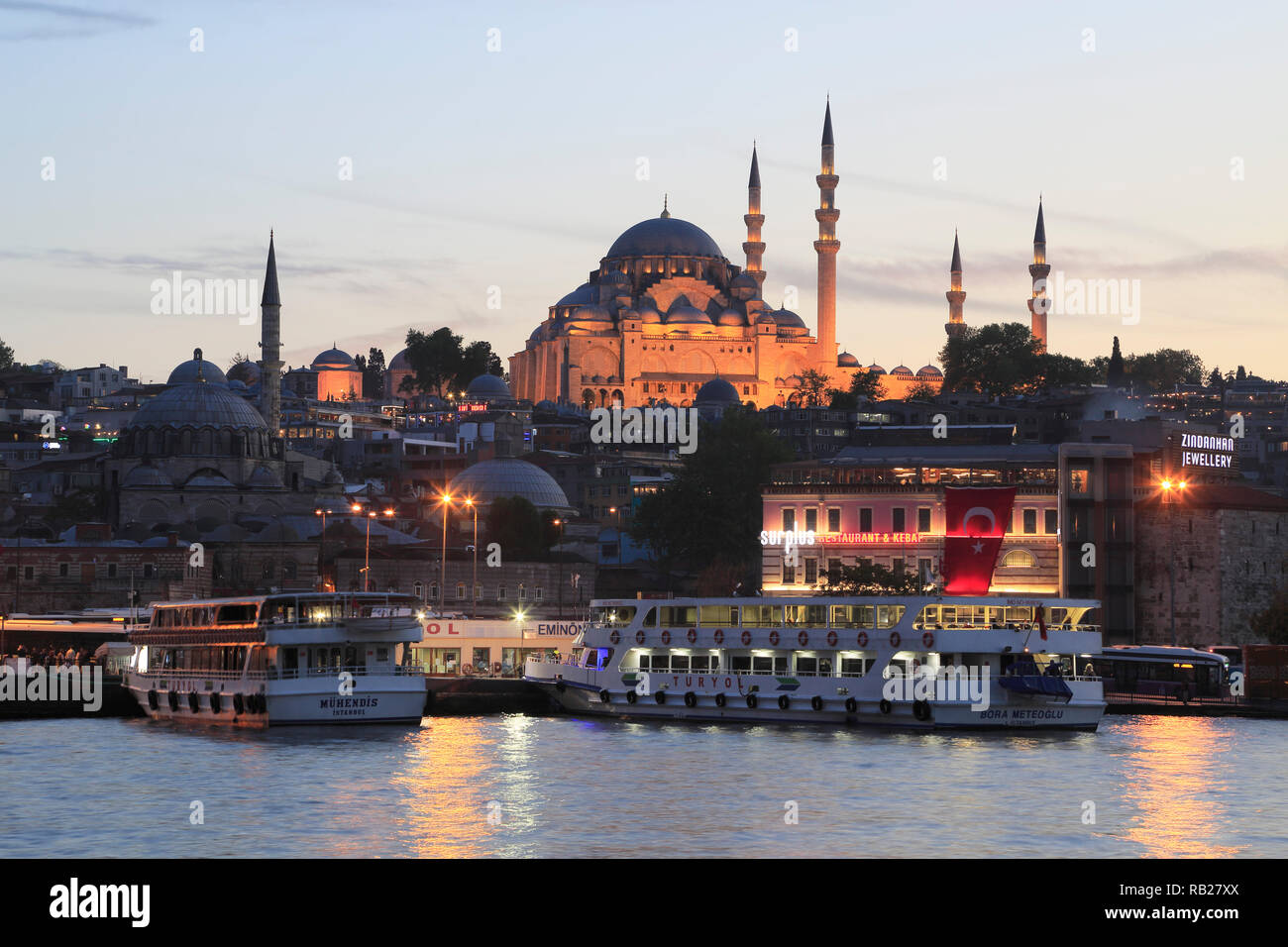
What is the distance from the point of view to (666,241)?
180 m

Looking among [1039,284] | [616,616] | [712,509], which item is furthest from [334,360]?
[616,616]

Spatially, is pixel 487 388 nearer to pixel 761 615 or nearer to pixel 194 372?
pixel 194 372

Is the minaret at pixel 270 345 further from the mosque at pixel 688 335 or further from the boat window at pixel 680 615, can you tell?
the boat window at pixel 680 615

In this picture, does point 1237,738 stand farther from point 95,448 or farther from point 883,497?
point 95,448

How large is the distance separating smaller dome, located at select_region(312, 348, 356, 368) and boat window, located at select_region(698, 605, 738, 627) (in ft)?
479

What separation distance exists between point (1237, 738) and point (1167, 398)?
108311mm

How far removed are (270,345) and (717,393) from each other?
48806mm

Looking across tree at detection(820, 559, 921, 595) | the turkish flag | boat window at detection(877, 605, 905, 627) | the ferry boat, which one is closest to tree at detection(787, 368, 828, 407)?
tree at detection(820, 559, 921, 595)

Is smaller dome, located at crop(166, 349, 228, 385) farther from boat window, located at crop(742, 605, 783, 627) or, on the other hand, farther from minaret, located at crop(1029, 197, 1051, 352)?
boat window, located at crop(742, 605, 783, 627)

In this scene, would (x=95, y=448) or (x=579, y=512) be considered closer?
(x=579, y=512)

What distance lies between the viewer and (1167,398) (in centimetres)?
14862

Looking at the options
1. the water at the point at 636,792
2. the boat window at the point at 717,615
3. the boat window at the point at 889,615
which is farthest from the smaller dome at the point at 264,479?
the boat window at the point at 889,615

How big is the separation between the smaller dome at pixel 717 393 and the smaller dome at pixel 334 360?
49688 millimetres
